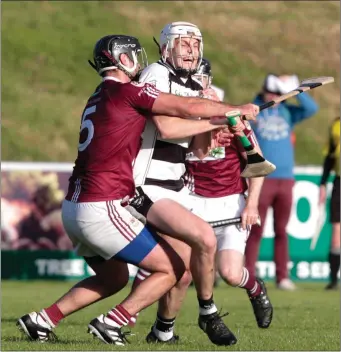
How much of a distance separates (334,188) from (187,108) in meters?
7.57

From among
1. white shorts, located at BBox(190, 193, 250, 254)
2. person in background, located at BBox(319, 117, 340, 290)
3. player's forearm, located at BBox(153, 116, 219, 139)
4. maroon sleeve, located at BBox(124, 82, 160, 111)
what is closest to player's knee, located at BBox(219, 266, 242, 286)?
white shorts, located at BBox(190, 193, 250, 254)

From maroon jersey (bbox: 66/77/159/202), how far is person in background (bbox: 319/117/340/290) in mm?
7261

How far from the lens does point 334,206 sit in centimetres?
1562

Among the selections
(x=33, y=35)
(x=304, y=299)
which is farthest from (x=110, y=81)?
(x=33, y=35)

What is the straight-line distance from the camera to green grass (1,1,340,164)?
88.1ft

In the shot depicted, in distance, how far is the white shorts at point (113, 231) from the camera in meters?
8.33

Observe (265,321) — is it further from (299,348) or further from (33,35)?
(33,35)

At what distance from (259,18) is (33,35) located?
6.88 metres

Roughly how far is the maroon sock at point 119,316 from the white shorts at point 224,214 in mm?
1400

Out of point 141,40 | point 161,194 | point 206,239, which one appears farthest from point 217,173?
point 141,40

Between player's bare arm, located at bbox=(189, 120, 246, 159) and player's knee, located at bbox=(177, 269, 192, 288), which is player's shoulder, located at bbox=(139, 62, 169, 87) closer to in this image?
player's bare arm, located at bbox=(189, 120, 246, 159)

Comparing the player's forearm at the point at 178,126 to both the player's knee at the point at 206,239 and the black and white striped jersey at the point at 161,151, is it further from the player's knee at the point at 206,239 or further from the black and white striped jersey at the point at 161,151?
the player's knee at the point at 206,239

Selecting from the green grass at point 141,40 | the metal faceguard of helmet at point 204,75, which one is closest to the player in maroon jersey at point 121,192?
the metal faceguard of helmet at point 204,75

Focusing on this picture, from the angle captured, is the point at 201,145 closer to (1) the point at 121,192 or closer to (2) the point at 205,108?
(2) the point at 205,108
